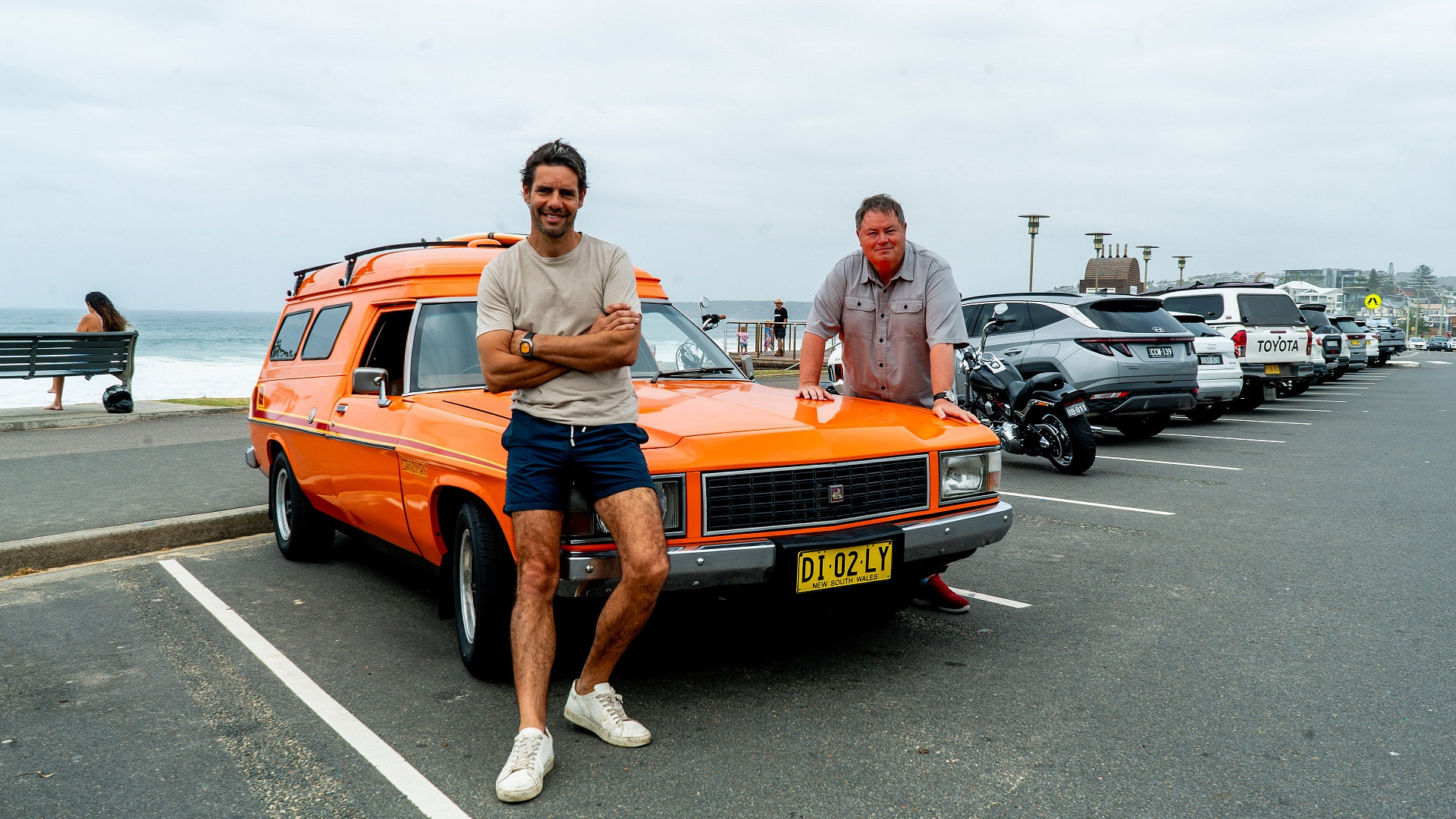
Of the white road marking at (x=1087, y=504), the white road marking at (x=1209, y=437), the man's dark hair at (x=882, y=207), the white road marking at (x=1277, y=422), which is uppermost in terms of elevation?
the man's dark hair at (x=882, y=207)

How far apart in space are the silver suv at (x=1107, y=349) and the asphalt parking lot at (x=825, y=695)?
4.55 meters

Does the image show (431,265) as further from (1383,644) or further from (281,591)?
(1383,644)

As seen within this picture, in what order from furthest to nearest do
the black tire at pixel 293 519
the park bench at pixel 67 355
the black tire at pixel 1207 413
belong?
the black tire at pixel 1207 413 → the park bench at pixel 67 355 → the black tire at pixel 293 519

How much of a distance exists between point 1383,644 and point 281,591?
5.23 metres

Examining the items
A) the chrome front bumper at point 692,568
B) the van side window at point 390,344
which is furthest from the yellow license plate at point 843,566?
the van side window at point 390,344

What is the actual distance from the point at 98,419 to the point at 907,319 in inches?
481

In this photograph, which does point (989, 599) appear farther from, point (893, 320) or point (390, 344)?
point (390, 344)

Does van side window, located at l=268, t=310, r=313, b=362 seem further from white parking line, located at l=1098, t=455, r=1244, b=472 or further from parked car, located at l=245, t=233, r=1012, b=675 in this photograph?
white parking line, located at l=1098, t=455, r=1244, b=472

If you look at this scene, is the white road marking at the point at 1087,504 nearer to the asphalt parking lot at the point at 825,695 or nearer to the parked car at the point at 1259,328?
the asphalt parking lot at the point at 825,695

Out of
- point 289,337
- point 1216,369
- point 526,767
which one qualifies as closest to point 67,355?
point 289,337

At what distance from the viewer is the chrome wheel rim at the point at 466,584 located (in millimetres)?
4051

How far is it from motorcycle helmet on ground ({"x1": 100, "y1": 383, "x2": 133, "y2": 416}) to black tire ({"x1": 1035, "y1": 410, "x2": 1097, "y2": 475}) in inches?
455

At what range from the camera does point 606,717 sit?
11.4 ft

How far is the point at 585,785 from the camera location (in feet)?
10.3
